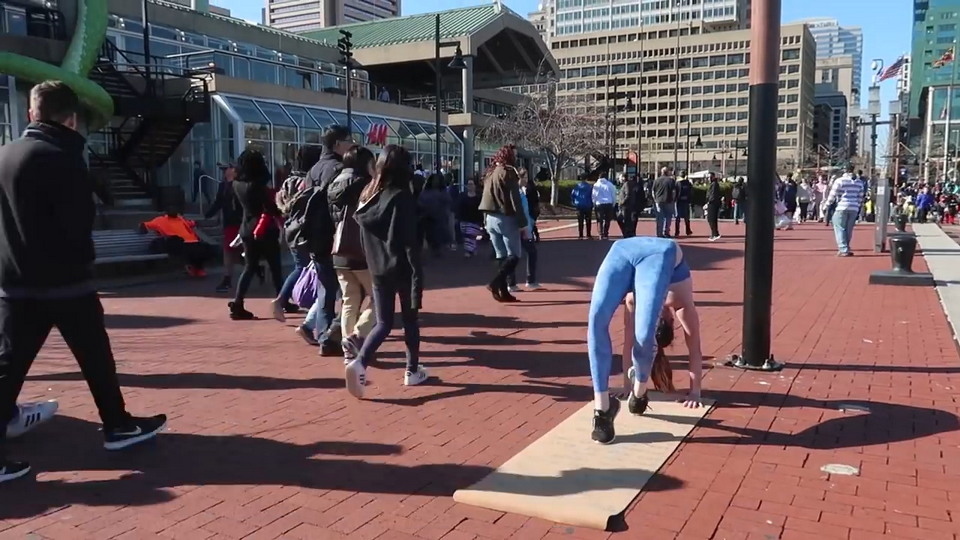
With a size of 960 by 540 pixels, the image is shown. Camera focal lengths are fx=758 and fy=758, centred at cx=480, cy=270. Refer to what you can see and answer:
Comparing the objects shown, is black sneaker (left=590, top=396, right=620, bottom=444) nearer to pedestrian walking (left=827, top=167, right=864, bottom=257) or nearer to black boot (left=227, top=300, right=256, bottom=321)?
black boot (left=227, top=300, right=256, bottom=321)

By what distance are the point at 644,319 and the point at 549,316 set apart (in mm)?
4430

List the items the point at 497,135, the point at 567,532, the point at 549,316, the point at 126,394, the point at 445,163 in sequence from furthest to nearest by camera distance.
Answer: the point at 497,135 → the point at 445,163 → the point at 549,316 → the point at 126,394 → the point at 567,532

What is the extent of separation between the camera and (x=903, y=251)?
10938 millimetres

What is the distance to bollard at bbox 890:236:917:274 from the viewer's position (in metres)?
10.9

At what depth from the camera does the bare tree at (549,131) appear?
45281 mm

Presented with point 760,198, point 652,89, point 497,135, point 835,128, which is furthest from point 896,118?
point 835,128

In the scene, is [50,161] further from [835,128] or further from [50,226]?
[835,128]

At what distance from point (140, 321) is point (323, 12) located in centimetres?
10406

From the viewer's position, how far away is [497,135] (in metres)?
45.3

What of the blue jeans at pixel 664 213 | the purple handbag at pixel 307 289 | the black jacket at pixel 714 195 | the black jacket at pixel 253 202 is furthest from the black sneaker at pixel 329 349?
the black jacket at pixel 714 195

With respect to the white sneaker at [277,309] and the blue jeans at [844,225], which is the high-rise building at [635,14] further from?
the white sneaker at [277,309]

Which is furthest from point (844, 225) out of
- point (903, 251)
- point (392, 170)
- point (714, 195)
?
point (392, 170)

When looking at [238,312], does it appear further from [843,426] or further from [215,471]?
[843,426]

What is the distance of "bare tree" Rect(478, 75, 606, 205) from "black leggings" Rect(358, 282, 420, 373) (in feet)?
123
